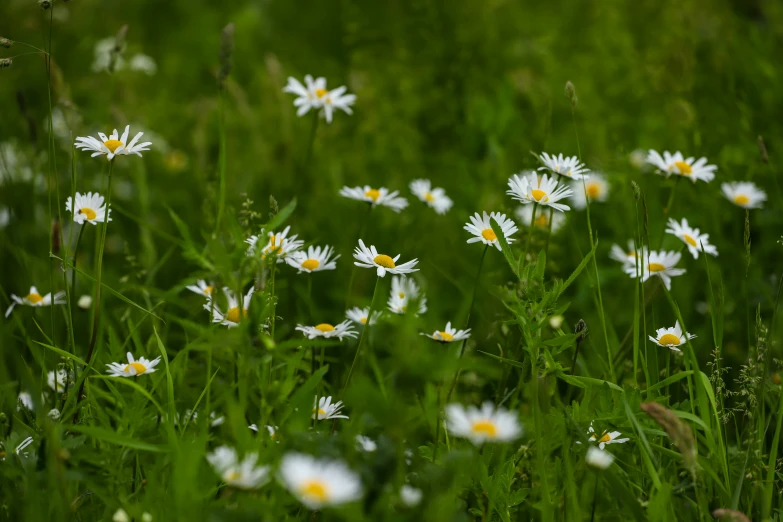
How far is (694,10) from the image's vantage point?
11.6 feet

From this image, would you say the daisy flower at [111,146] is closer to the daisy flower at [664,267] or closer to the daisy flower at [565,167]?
the daisy flower at [565,167]

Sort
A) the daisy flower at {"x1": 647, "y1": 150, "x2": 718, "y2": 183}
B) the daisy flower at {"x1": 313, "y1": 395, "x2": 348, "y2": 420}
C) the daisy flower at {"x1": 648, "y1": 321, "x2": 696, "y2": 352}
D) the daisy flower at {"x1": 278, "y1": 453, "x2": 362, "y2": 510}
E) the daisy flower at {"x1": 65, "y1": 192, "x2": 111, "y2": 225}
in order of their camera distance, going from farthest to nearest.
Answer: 1. the daisy flower at {"x1": 647, "y1": 150, "x2": 718, "y2": 183}
2. the daisy flower at {"x1": 65, "y1": 192, "x2": 111, "y2": 225}
3. the daisy flower at {"x1": 648, "y1": 321, "x2": 696, "y2": 352}
4. the daisy flower at {"x1": 313, "y1": 395, "x2": 348, "y2": 420}
5. the daisy flower at {"x1": 278, "y1": 453, "x2": 362, "y2": 510}

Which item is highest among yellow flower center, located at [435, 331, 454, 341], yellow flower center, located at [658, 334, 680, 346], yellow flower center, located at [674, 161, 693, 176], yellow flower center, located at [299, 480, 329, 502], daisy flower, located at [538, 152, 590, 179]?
yellow flower center, located at [674, 161, 693, 176]

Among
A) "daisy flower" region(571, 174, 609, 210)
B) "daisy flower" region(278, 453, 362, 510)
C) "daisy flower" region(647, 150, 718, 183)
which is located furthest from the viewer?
"daisy flower" region(571, 174, 609, 210)

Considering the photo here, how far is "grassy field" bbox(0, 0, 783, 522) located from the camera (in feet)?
3.55

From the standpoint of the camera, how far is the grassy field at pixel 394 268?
1083 millimetres

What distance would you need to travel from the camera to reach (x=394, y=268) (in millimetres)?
1388

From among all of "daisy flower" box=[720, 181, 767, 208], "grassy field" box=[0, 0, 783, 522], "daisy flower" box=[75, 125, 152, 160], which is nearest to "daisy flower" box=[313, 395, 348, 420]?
"grassy field" box=[0, 0, 783, 522]

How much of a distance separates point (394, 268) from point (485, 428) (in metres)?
0.47

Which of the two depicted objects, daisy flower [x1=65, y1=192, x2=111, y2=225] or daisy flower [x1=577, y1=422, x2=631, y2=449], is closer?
daisy flower [x1=577, y1=422, x2=631, y2=449]

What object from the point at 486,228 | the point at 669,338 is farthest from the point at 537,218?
the point at 669,338

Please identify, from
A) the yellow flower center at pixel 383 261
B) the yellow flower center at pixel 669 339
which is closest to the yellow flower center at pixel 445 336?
the yellow flower center at pixel 383 261

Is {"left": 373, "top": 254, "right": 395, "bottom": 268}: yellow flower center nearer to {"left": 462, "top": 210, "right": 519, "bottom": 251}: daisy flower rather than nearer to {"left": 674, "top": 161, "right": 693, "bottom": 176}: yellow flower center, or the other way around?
{"left": 462, "top": 210, "right": 519, "bottom": 251}: daisy flower

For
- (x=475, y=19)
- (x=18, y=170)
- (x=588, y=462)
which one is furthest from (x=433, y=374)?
(x=475, y=19)
